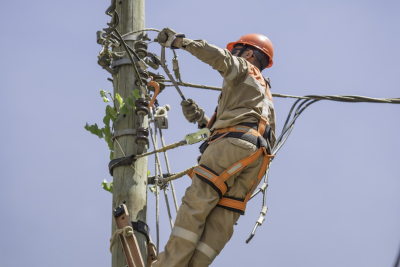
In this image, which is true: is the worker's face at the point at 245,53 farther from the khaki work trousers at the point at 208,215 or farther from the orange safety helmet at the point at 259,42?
the khaki work trousers at the point at 208,215

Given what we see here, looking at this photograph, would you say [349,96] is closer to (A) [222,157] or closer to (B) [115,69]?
(A) [222,157]

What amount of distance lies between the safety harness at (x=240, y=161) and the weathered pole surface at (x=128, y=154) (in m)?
0.43

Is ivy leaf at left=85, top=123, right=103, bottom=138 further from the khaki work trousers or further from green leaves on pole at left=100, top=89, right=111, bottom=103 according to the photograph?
the khaki work trousers

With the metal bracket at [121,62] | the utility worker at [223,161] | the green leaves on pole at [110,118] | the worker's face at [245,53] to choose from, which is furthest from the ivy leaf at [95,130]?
the worker's face at [245,53]

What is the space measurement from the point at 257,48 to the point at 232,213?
1.60 meters

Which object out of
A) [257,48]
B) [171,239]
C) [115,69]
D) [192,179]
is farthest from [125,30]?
[171,239]

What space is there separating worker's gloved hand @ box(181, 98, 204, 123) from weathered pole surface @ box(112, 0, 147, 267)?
0.47 m

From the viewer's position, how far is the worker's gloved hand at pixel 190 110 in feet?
18.1

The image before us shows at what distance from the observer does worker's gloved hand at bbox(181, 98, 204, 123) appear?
5527mm

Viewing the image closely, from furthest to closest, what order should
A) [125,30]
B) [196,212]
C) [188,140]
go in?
[125,30] < [188,140] < [196,212]

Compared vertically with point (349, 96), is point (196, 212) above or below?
below

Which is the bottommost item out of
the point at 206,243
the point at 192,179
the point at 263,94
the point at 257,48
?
the point at 206,243

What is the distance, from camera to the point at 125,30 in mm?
5480

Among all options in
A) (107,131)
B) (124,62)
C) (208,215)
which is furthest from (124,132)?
(208,215)
